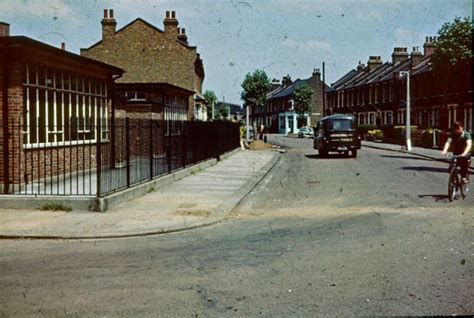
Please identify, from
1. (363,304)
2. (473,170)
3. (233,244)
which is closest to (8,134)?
(233,244)

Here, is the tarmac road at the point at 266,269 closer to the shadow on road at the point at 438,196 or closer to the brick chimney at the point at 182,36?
the shadow on road at the point at 438,196

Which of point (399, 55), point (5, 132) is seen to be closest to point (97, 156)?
point (5, 132)

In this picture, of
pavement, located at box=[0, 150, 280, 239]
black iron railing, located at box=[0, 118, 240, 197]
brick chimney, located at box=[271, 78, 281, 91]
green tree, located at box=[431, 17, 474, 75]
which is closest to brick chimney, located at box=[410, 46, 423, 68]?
green tree, located at box=[431, 17, 474, 75]

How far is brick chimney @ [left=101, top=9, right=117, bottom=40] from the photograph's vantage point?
4656 centimetres

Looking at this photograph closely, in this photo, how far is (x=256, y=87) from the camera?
6228cm

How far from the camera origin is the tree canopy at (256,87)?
6194 centimetres

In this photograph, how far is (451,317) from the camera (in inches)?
191

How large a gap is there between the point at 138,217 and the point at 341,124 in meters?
21.8

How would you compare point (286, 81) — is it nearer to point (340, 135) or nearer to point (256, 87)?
point (256, 87)

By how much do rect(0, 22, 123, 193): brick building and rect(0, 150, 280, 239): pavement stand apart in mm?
1504

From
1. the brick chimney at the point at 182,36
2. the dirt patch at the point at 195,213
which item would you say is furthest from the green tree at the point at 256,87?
the dirt patch at the point at 195,213

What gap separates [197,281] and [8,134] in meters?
8.42

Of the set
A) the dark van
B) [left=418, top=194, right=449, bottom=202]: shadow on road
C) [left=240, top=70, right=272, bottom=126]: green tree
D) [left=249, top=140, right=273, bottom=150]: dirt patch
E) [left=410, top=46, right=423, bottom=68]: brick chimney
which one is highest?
[left=410, top=46, right=423, bottom=68]: brick chimney

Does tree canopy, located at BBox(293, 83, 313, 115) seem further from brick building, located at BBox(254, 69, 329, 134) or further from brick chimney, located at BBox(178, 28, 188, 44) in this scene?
brick chimney, located at BBox(178, 28, 188, 44)
